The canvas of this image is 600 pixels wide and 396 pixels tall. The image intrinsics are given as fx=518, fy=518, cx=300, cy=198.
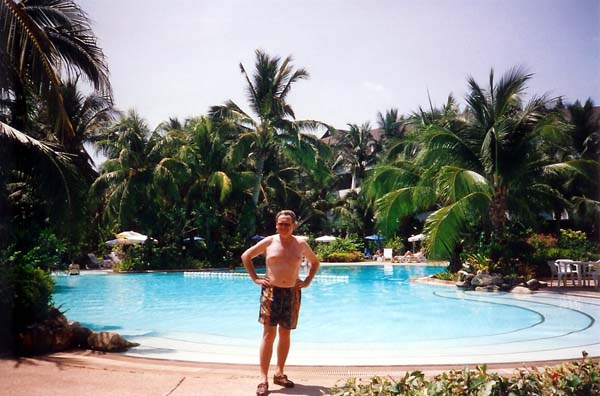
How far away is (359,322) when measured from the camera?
31.4ft

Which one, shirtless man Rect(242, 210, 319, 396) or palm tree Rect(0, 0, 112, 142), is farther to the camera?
palm tree Rect(0, 0, 112, 142)

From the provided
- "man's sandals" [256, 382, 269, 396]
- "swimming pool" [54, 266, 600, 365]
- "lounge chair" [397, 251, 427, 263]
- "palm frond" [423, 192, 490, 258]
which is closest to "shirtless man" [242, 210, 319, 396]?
"man's sandals" [256, 382, 269, 396]

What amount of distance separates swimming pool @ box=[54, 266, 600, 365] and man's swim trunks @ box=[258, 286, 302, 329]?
1910mm

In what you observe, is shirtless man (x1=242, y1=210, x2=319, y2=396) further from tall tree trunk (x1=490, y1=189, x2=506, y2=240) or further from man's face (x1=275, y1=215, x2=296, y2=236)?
tall tree trunk (x1=490, y1=189, x2=506, y2=240)

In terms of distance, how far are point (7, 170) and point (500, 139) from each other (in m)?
11.3

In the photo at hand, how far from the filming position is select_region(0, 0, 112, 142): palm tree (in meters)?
6.88

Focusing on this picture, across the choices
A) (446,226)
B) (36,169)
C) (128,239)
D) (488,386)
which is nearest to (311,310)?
(446,226)

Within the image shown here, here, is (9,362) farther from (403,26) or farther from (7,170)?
(403,26)

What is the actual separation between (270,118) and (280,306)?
2170cm

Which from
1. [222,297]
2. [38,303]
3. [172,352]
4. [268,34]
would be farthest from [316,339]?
[222,297]

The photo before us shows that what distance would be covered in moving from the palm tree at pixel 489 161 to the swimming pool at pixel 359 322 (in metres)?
2.18

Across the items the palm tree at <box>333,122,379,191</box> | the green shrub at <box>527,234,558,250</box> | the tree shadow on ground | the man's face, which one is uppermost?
the palm tree at <box>333,122,379,191</box>

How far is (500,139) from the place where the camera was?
13.5 metres

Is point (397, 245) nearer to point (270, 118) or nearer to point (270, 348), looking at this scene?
point (270, 118)
